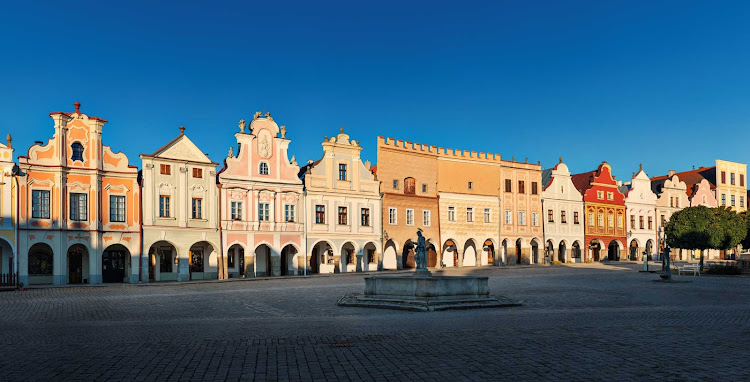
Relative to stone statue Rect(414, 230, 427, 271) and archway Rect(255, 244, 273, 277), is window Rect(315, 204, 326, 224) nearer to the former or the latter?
archway Rect(255, 244, 273, 277)

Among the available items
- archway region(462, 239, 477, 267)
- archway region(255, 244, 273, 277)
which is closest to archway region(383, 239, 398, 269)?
archway region(462, 239, 477, 267)

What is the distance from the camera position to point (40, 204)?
3438cm

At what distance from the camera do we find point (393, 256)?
167ft

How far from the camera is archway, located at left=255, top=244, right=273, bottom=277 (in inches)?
1716

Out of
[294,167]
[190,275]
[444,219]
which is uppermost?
[294,167]

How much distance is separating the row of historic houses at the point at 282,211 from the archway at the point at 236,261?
104 mm

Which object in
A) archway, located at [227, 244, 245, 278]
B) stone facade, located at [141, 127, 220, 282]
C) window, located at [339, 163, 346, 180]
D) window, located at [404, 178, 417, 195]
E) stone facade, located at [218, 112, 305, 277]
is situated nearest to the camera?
stone facade, located at [141, 127, 220, 282]

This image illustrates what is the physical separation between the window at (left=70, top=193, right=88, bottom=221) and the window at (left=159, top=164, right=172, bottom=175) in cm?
488

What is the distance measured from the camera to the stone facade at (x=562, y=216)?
59.0 meters

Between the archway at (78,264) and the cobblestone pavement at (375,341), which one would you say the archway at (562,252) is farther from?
the archway at (78,264)

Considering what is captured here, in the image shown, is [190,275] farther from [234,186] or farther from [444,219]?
[444,219]

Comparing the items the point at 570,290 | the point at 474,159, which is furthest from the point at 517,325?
the point at 474,159

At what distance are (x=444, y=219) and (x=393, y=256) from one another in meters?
5.80

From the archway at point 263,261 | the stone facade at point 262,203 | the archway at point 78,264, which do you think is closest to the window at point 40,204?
the archway at point 78,264
